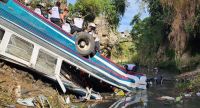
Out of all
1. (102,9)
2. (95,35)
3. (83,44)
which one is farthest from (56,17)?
(102,9)

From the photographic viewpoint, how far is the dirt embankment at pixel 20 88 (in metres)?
11.1

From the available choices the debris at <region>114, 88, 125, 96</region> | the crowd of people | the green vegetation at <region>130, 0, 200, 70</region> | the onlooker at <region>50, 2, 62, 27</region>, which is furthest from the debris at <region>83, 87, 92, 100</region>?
the green vegetation at <region>130, 0, 200, 70</region>

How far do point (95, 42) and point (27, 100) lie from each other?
579 cm

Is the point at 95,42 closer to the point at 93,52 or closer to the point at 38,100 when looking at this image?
the point at 93,52

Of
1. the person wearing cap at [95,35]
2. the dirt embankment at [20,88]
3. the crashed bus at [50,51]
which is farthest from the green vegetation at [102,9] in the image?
the dirt embankment at [20,88]

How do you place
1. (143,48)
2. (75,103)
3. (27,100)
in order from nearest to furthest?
1. (27,100)
2. (75,103)
3. (143,48)

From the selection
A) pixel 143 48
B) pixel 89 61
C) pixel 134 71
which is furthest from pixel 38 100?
pixel 143 48

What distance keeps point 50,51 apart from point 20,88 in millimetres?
2507

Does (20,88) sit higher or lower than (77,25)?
lower

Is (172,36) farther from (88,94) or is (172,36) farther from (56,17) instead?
(56,17)

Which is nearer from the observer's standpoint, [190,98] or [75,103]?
[75,103]

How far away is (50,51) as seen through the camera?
1427 cm

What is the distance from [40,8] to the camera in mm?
15195

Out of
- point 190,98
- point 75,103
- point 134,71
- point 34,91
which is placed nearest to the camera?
point 34,91
